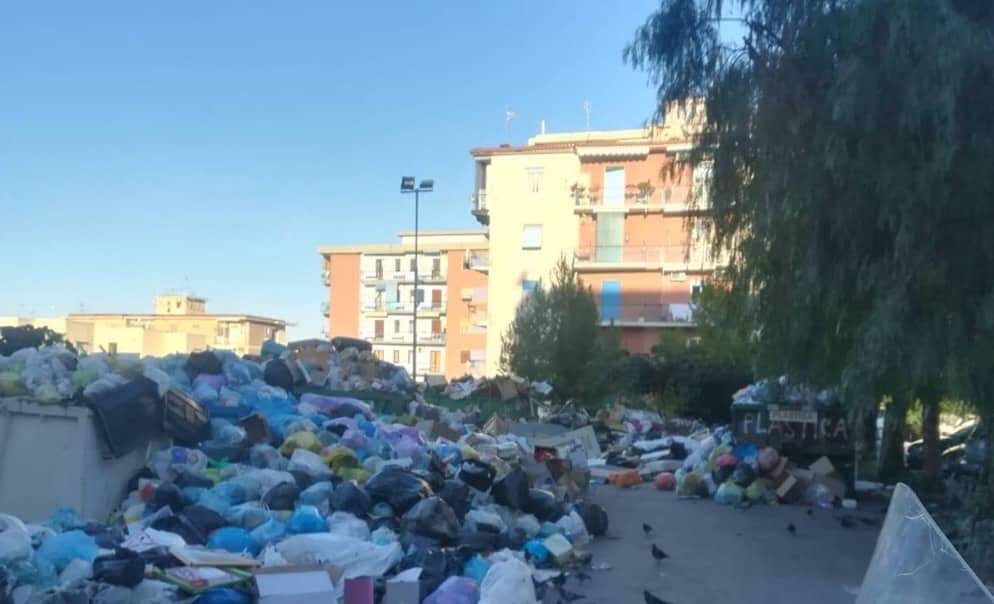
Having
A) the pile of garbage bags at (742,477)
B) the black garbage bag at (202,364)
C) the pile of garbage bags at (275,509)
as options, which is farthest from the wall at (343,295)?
the pile of garbage bags at (275,509)

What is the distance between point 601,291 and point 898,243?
3715 cm

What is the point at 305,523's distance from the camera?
788 cm

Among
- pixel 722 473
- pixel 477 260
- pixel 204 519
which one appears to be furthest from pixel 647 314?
pixel 204 519

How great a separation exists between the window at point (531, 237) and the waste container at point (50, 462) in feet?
126

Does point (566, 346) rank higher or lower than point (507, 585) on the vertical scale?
higher

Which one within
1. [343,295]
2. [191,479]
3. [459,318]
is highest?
[343,295]

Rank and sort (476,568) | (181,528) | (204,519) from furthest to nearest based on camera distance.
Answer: (204,519)
(181,528)
(476,568)

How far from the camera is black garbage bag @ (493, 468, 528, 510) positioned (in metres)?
9.74

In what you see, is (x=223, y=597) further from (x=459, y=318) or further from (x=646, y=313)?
(x=459, y=318)

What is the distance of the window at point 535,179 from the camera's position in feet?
152

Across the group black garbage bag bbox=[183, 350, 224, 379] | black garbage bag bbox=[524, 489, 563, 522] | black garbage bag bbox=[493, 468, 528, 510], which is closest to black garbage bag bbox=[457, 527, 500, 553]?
black garbage bag bbox=[493, 468, 528, 510]

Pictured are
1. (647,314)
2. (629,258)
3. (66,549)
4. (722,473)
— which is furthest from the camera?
(629,258)

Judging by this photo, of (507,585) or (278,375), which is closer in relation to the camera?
(507,585)

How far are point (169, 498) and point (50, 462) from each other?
45.4 inches
